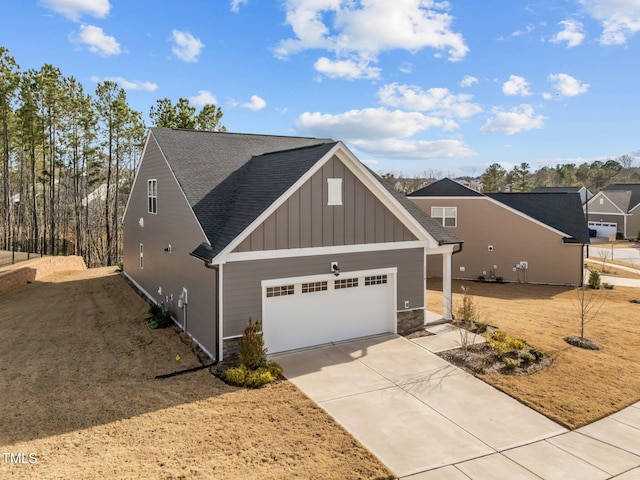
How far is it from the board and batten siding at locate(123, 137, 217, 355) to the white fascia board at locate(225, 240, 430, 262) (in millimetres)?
946

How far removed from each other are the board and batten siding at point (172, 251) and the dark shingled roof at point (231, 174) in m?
0.44

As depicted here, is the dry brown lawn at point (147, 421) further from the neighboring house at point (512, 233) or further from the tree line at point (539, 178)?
the tree line at point (539, 178)

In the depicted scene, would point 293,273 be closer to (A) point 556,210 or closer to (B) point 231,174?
(B) point 231,174

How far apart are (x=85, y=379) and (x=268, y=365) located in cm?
412

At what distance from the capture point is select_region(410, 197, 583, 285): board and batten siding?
82.6 ft

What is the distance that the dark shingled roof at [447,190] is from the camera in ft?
A: 87.2

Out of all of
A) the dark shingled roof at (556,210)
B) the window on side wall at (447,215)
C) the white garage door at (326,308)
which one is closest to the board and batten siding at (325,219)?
the white garage door at (326,308)

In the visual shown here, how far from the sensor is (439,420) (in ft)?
27.6

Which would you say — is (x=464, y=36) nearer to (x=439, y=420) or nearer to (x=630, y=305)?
(x=630, y=305)

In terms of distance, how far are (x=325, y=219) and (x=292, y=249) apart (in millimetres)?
1256

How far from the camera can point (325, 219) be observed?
1212cm

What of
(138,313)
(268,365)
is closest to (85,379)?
(268,365)

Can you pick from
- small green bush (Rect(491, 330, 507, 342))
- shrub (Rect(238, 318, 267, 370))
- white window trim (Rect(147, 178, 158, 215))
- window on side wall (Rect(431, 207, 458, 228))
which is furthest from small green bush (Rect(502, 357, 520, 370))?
window on side wall (Rect(431, 207, 458, 228))

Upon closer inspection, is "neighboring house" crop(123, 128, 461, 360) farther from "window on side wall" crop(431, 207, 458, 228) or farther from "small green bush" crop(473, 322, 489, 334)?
"window on side wall" crop(431, 207, 458, 228)
